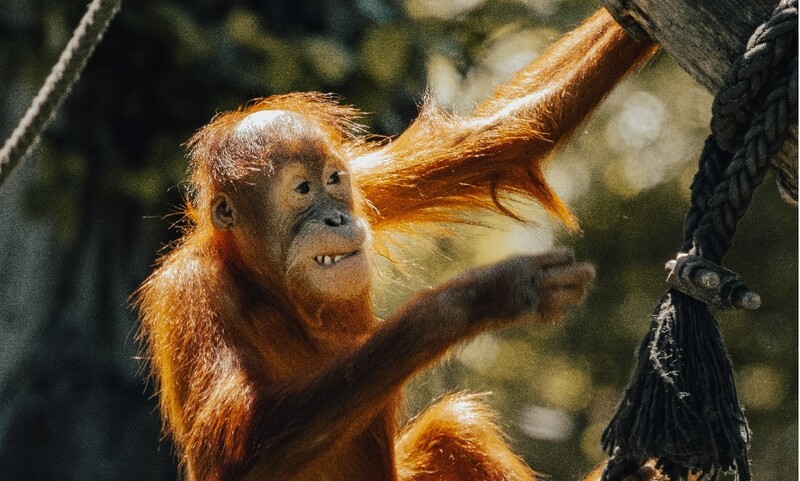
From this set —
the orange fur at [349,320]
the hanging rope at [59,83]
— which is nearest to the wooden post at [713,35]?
the orange fur at [349,320]

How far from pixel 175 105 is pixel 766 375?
4.83 meters

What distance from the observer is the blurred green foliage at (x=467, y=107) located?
5.65 meters

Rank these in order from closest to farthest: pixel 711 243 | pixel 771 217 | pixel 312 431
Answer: pixel 711 243, pixel 312 431, pixel 771 217

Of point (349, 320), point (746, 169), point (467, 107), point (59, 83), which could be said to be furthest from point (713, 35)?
point (467, 107)

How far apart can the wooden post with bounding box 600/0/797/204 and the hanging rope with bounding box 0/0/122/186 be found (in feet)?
5.37

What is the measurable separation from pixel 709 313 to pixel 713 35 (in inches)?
27.8

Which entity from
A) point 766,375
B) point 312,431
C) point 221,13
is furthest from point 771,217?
point 312,431

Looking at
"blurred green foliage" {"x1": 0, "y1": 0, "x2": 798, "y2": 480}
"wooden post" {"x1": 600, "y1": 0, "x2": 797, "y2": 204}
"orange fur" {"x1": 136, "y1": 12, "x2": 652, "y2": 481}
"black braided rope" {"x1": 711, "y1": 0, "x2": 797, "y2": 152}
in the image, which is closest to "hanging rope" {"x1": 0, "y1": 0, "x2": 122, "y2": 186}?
"orange fur" {"x1": 136, "y1": 12, "x2": 652, "y2": 481}

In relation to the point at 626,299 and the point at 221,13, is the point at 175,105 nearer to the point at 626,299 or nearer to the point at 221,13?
the point at 221,13

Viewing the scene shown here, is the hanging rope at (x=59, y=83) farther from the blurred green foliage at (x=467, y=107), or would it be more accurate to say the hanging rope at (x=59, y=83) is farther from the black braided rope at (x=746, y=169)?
the black braided rope at (x=746, y=169)

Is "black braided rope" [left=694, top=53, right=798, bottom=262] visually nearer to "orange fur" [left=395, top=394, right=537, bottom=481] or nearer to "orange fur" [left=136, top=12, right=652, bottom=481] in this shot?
"orange fur" [left=136, top=12, right=652, bottom=481]

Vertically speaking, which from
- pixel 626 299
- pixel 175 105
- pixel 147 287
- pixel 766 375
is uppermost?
pixel 175 105

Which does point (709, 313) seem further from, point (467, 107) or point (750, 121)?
→ point (467, 107)

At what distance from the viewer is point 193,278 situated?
12.9 ft
